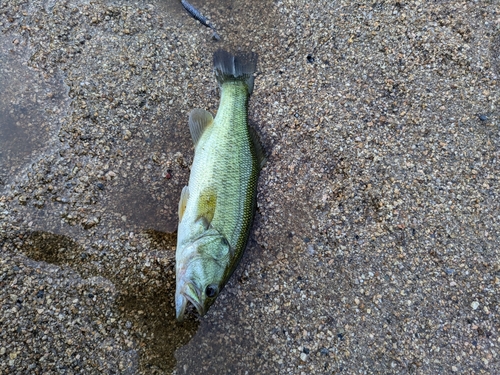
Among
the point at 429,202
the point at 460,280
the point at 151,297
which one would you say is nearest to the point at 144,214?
the point at 151,297

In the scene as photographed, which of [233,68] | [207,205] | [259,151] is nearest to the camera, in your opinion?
[207,205]

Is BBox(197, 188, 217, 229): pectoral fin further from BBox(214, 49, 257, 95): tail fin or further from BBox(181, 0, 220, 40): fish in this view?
BBox(181, 0, 220, 40): fish

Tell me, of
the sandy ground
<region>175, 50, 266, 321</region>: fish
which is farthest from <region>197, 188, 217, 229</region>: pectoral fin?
the sandy ground

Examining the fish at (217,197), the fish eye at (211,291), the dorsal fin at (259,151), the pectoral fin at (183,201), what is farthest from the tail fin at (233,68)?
the fish eye at (211,291)

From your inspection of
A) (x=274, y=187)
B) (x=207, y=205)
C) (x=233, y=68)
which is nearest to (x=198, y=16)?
(x=233, y=68)

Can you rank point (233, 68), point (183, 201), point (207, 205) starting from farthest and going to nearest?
point (233, 68), point (183, 201), point (207, 205)

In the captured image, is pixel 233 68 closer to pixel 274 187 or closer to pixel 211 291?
pixel 274 187

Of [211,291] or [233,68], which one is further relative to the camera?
[233,68]
